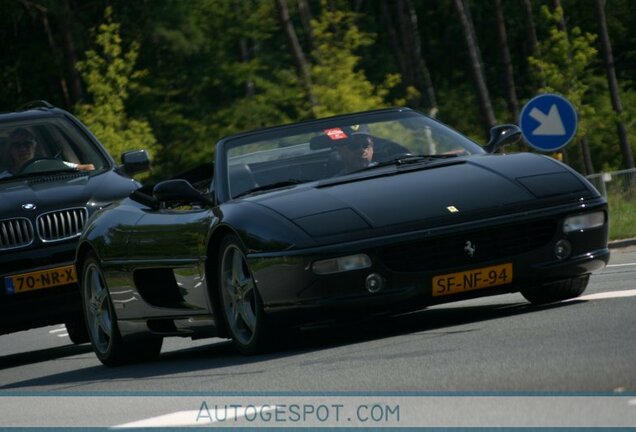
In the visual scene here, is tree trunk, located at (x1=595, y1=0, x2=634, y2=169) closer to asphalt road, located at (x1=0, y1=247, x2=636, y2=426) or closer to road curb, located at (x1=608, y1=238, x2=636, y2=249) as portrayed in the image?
road curb, located at (x1=608, y1=238, x2=636, y2=249)

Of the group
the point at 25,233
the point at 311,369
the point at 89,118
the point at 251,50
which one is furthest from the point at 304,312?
the point at 251,50

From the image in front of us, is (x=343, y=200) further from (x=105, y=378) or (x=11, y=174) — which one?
(x=11, y=174)

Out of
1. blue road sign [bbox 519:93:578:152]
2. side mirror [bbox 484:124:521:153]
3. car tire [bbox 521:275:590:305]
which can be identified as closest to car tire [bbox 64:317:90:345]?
Result: side mirror [bbox 484:124:521:153]

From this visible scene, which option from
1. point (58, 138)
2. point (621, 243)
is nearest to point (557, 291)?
point (58, 138)

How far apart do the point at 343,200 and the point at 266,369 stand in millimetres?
1214

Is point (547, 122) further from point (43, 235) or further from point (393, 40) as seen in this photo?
point (393, 40)

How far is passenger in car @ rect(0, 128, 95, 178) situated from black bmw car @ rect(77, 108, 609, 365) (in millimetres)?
3205

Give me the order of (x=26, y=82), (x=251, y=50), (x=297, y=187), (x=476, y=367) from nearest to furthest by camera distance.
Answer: (x=476, y=367) < (x=297, y=187) < (x=26, y=82) < (x=251, y=50)

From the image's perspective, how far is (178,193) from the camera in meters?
10.7

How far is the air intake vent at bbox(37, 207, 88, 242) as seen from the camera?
44.8 feet

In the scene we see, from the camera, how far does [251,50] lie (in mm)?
76812

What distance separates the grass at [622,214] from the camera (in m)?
24.9

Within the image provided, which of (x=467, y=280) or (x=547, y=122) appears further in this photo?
(x=547, y=122)

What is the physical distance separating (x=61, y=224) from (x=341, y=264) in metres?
4.64
